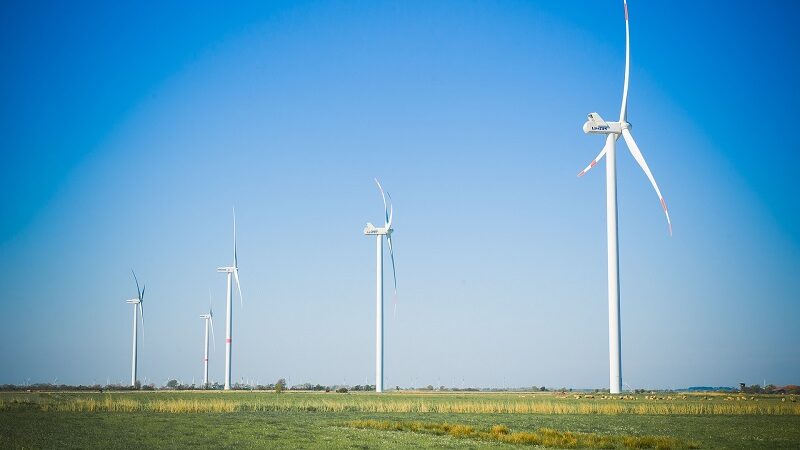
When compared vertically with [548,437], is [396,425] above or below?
below

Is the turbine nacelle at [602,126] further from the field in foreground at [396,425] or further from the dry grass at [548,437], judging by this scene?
the dry grass at [548,437]

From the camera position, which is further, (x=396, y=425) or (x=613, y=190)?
(x=613, y=190)

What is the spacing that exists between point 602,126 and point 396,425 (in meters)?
47.6

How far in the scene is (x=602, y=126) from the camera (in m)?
93.8

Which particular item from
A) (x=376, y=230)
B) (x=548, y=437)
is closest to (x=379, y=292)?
(x=376, y=230)

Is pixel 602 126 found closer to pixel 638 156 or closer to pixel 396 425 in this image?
pixel 638 156

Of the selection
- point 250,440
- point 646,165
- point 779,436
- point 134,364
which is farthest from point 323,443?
point 134,364

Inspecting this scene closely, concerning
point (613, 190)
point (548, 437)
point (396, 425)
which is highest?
point (613, 190)

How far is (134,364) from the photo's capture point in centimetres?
16125

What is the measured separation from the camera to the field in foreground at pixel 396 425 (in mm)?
46438

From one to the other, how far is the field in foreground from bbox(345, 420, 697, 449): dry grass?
2.4 inches

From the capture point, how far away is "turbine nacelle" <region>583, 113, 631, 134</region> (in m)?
93.6

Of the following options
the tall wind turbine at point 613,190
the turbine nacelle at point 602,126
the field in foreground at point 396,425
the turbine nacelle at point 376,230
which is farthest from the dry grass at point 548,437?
the turbine nacelle at point 376,230

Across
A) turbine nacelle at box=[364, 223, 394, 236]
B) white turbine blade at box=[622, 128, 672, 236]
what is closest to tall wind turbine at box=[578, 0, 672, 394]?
white turbine blade at box=[622, 128, 672, 236]
